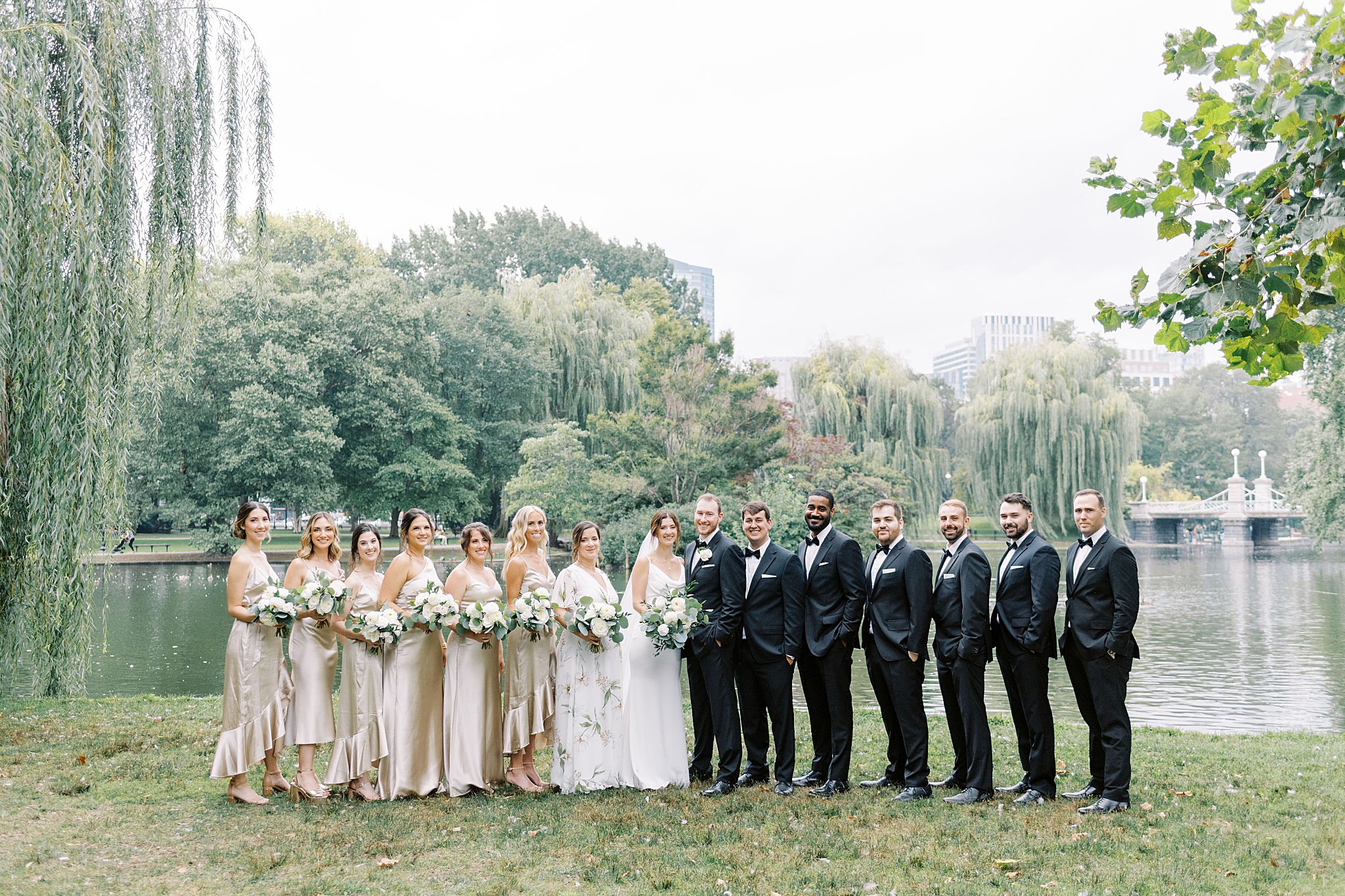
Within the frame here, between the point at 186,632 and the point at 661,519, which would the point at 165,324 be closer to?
the point at 661,519

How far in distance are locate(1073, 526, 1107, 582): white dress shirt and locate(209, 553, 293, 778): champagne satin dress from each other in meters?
4.70

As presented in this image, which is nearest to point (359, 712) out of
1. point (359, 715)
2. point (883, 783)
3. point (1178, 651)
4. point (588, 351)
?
point (359, 715)

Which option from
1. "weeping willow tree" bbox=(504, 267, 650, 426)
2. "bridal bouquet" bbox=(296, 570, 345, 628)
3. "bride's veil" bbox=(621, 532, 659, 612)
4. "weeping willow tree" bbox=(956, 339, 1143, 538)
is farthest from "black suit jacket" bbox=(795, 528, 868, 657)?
"weeping willow tree" bbox=(504, 267, 650, 426)

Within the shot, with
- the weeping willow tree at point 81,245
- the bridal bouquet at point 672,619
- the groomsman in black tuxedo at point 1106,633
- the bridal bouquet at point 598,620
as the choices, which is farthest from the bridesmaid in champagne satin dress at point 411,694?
the groomsman in black tuxedo at point 1106,633

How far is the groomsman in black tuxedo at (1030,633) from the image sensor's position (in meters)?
6.02

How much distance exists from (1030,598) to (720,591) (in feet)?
5.93

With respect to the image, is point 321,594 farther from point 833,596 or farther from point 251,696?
point 833,596

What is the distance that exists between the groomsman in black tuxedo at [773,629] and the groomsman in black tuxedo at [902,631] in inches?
18.2

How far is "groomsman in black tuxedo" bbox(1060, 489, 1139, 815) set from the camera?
5.85 metres

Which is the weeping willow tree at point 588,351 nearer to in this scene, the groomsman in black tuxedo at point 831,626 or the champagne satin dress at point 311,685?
the champagne satin dress at point 311,685

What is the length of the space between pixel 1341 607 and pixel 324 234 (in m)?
39.8

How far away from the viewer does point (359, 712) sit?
6.42m

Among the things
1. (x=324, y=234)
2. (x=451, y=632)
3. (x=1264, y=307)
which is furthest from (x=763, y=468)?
(x=324, y=234)

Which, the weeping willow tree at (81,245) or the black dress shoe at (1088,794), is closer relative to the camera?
the black dress shoe at (1088,794)
